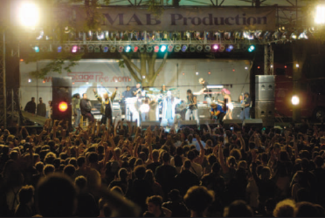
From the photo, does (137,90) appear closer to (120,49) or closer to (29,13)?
(120,49)

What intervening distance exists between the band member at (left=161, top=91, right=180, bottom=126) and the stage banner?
158 inches

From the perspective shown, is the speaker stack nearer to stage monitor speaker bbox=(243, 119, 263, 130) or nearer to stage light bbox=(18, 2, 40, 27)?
stage monitor speaker bbox=(243, 119, 263, 130)

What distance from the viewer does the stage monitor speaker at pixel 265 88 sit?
16.3m

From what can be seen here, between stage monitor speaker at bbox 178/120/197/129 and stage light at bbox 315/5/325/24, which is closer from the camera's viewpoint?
stage light at bbox 315/5/325/24

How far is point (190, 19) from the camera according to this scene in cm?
1405

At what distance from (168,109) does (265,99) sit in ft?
14.5

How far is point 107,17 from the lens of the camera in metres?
13.6

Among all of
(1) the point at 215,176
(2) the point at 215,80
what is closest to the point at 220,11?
(2) the point at 215,80

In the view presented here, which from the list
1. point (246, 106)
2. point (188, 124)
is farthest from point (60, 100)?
point (246, 106)

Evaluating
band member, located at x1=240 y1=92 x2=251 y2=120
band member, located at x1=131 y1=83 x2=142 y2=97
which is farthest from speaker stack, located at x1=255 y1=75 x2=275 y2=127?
band member, located at x1=131 y1=83 x2=142 y2=97

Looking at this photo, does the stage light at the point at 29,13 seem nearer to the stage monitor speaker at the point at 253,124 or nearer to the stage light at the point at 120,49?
the stage light at the point at 120,49

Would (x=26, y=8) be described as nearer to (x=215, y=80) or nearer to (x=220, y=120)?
(x=220, y=120)

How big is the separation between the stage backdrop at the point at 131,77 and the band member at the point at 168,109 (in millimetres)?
4591

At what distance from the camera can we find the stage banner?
13728 millimetres
